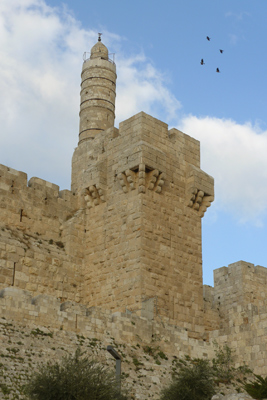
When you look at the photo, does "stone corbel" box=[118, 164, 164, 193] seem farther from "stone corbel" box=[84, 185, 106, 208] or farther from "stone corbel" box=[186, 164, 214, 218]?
"stone corbel" box=[186, 164, 214, 218]

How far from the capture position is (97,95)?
23.1 metres

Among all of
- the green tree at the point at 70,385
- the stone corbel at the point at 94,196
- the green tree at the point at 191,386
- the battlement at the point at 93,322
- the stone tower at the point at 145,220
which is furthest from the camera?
the stone corbel at the point at 94,196

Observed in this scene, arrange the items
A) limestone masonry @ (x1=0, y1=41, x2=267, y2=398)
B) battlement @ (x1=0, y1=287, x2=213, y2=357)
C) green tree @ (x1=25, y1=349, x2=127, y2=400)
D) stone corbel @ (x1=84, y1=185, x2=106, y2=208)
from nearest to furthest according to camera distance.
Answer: green tree @ (x1=25, y1=349, x2=127, y2=400) → battlement @ (x1=0, y1=287, x2=213, y2=357) → limestone masonry @ (x1=0, y1=41, x2=267, y2=398) → stone corbel @ (x1=84, y1=185, x2=106, y2=208)

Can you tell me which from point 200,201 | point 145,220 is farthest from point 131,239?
point 200,201

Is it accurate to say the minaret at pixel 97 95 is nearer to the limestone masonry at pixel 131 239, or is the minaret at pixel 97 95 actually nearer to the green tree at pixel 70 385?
the limestone masonry at pixel 131 239

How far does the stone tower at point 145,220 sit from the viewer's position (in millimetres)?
18250

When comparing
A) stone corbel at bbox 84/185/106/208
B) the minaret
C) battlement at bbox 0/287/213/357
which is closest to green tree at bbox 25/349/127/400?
battlement at bbox 0/287/213/357

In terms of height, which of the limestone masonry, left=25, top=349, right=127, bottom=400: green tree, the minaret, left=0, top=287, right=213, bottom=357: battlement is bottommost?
left=25, top=349, right=127, bottom=400: green tree

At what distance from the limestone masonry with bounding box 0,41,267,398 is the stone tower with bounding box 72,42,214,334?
29 mm

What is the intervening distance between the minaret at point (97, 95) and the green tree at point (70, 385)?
11988mm

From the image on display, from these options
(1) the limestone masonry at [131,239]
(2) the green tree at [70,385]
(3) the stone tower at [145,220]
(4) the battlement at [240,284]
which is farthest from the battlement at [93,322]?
(4) the battlement at [240,284]

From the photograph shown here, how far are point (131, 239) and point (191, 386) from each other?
584 cm

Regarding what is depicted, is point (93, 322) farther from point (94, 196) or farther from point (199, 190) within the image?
point (199, 190)

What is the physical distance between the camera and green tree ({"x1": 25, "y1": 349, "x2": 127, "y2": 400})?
1105 centimetres
